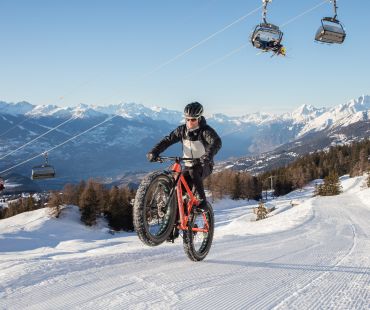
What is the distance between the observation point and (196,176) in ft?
26.7

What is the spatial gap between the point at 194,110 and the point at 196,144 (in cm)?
65

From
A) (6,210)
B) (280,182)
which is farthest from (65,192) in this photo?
(280,182)

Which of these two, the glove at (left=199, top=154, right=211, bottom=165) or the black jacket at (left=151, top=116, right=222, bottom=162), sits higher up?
the black jacket at (left=151, top=116, right=222, bottom=162)

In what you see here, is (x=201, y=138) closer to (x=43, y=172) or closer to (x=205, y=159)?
(x=205, y=159)

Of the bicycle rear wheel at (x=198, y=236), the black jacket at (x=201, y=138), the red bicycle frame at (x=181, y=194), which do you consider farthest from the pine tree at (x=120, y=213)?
the red bicycle frame at (x=181, y=194)

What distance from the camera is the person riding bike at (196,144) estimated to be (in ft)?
26.7

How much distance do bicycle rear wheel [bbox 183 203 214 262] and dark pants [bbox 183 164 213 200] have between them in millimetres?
468

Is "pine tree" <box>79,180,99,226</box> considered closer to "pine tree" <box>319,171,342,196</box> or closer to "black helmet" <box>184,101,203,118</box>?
"pine tree" <box>319,171,342,196</box>

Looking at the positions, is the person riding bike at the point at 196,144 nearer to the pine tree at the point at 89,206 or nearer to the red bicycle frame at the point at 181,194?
the red bicycle frame at the point at 181,194

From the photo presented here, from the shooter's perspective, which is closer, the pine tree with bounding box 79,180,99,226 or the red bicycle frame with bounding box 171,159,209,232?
the red bicycle frame with bounding box 171,159,209,232

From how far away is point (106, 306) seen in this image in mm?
4977

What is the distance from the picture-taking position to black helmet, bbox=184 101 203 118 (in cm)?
814

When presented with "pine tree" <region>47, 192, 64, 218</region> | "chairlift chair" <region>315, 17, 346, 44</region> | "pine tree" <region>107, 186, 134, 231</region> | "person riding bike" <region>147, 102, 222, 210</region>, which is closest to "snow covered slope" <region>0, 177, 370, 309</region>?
"person riding bike" <region>147, 102, 222, 210</region>

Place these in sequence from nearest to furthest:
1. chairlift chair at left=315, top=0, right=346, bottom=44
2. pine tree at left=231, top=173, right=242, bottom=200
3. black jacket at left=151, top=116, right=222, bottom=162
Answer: black jacket at left=151, top=116, right=222, bottom=162, chairlift chair at left=315, top=0, right=346, bottom=44, pine tree at left=231, top=173, right=242, bottom=200
